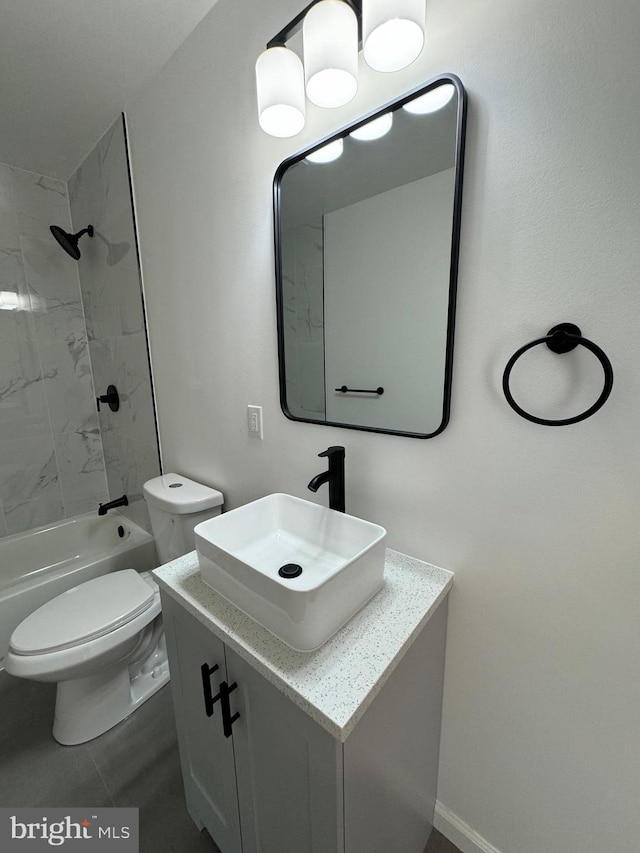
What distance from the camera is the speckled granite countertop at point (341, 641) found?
58 cm

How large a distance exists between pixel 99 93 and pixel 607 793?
276cm

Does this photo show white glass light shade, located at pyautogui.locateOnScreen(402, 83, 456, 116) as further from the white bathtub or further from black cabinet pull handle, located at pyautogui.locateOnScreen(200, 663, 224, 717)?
the white bathtub

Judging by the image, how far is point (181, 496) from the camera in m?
1.44

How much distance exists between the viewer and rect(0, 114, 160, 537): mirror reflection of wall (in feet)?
5.99

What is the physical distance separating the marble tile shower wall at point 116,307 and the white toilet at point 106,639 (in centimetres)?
54

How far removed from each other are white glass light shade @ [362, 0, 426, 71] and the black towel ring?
0.60m

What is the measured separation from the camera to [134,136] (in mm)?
1506

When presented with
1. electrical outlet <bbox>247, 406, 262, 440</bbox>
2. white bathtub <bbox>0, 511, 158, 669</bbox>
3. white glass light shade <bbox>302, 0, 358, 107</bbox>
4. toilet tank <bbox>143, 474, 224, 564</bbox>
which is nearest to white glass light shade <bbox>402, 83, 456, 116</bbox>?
white glass light shade <bbox>302, 0, 358, 107</bbox>

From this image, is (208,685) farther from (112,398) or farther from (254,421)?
(112,398)

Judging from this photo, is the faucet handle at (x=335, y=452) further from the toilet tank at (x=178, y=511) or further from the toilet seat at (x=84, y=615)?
the toilet seat at (x=84, y=615)

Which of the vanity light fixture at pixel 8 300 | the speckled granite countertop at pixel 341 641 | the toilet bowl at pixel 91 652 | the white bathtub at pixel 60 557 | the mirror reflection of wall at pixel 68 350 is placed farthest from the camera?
the vanity light fixture at pixel 8 300

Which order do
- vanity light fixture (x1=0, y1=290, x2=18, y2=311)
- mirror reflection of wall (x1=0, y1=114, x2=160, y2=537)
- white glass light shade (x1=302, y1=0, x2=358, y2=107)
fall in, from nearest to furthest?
white glass light shade (x1=302, y1=0, x2=358, y2=107), mirror reflection of wall (x1=0, y1=114, x2=160, y2=537), vanity light fixture (x1=0, y1=290, x2=18, y2=311)

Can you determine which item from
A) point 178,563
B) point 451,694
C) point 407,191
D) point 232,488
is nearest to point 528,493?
point 451,694

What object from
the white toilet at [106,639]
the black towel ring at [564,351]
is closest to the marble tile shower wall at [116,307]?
the white toilet at [106,639]
